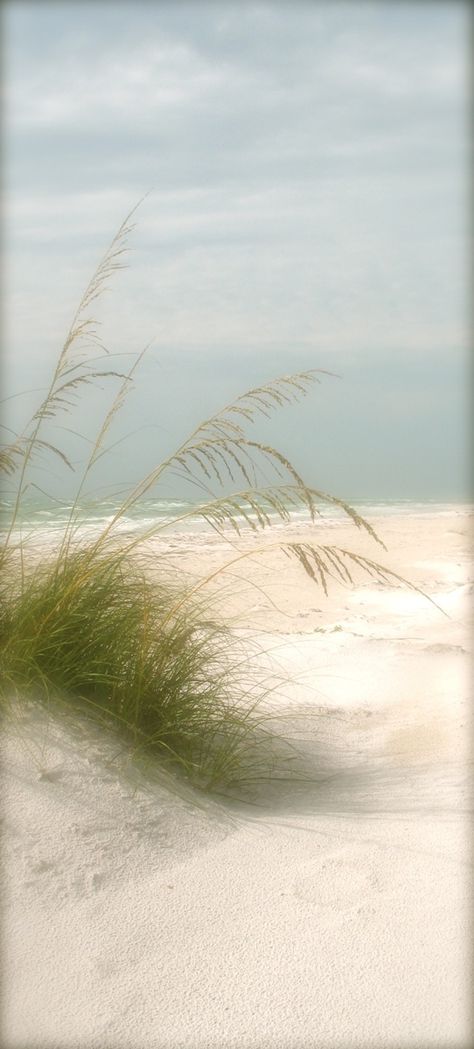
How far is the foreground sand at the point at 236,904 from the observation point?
1915mm

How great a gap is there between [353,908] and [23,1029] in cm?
79

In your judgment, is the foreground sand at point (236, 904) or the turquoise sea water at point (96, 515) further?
the turquoise sea water at point (96, 515)

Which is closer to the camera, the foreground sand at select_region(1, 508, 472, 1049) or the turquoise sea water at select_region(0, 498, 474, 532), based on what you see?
the foreground sand at select_region(1, 508, 472, 1049)

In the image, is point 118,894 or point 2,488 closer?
point 118,894

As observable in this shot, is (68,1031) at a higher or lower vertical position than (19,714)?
lower

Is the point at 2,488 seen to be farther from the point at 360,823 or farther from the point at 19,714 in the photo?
the point at 360,823

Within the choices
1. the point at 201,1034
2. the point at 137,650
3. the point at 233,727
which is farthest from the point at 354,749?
the point at 201,1034

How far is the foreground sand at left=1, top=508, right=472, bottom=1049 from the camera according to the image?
6.28 ft

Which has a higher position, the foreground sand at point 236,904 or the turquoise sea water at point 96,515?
the turquoise sea water at point 96,515

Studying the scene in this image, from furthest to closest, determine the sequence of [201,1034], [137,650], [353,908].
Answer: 1. [137,650]
2. [353,908]
3. [201,1034]

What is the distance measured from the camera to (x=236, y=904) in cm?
228

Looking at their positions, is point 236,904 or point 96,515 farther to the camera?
point 96,515

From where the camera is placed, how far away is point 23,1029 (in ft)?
6.23

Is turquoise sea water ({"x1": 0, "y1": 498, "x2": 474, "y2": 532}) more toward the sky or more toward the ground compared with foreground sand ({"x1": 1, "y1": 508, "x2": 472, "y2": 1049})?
more toward the sky
